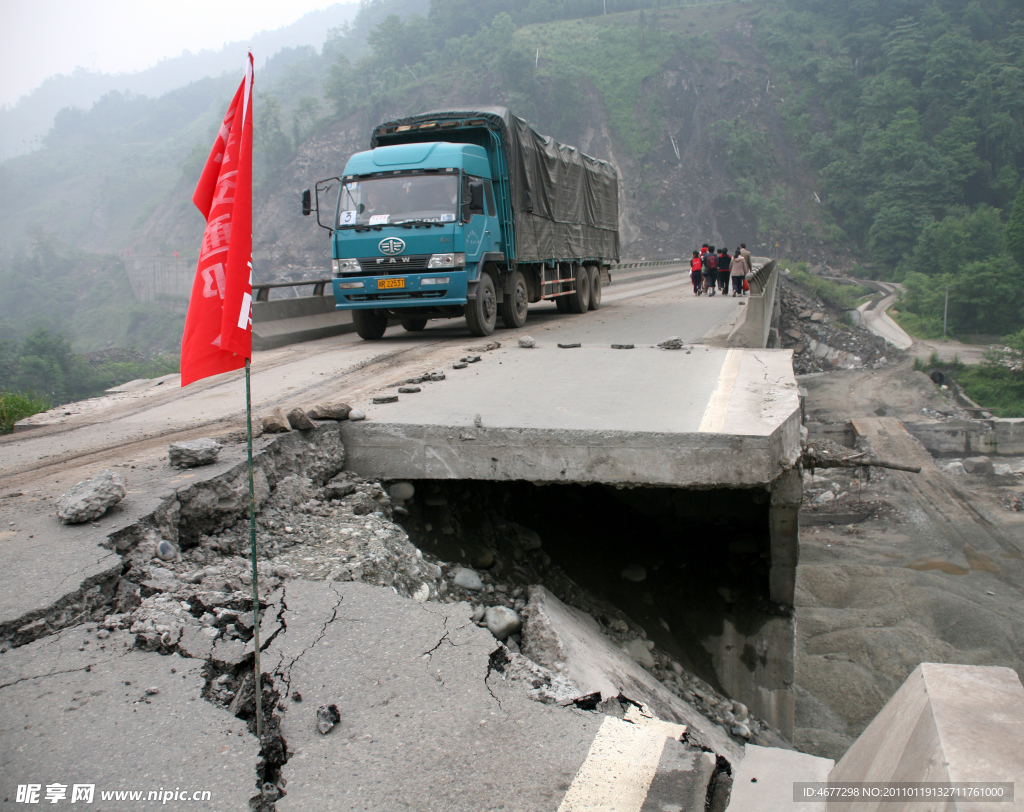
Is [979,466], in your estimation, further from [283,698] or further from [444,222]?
[283,698]

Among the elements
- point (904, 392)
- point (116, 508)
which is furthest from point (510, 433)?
point (904, 392)

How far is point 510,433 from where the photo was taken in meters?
5.19

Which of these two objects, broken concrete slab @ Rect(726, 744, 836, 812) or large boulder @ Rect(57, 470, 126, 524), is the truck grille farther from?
broken concrete slab @ Rect(726, 744, 836, 812)

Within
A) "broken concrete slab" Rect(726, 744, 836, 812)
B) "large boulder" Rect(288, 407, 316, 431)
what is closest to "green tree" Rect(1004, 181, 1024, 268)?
"large boulder" Rect(288, 407, 316, 431)

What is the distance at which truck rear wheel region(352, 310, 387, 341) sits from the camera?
39.3ft

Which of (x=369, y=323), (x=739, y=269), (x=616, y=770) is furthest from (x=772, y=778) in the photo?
(x=739, y=269)

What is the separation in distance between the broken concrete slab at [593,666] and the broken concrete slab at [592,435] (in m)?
0.97

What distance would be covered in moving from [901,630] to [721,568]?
531 cm

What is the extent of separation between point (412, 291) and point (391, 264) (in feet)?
1.64

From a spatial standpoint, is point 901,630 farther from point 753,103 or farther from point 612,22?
point 612,22

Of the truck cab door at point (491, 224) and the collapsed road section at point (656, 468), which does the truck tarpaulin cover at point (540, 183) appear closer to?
the truck cab door at point (491, 224)

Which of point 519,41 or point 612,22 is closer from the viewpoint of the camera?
point 519,41

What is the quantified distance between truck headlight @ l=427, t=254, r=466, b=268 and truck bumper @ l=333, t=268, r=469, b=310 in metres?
0.06

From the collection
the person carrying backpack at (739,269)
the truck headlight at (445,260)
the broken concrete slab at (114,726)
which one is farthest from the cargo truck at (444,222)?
the person carrying backpack at (739,269)
